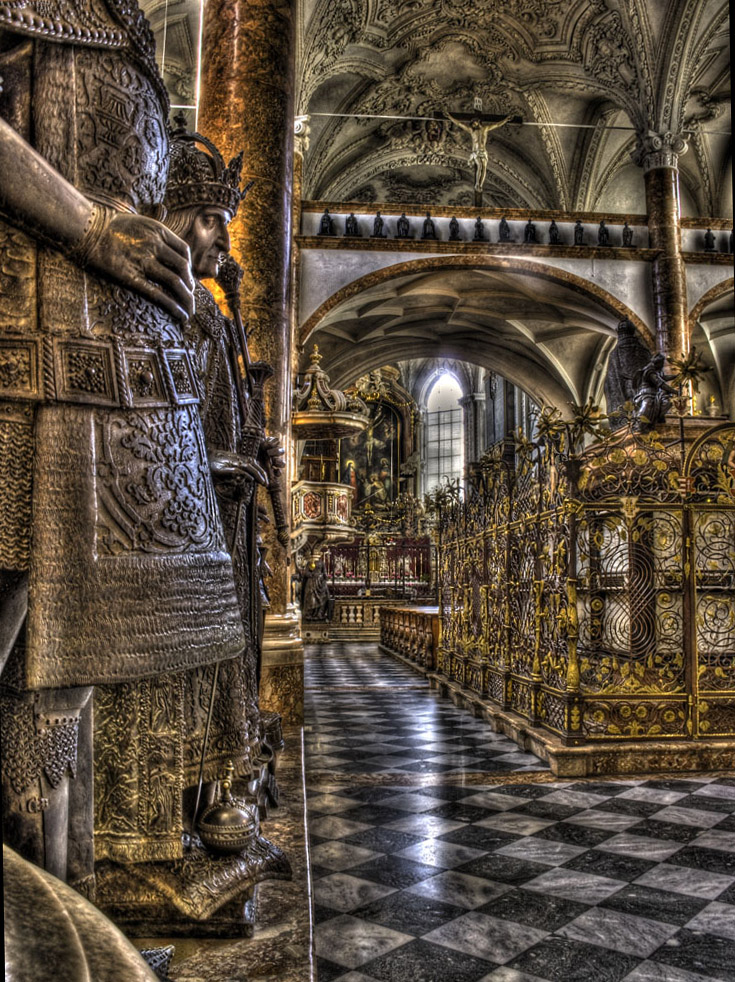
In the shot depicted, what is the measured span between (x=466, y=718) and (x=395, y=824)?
10.5ft

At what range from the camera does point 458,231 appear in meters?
14.4

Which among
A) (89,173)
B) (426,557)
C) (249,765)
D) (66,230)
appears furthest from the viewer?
(426,557)

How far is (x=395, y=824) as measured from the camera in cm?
386

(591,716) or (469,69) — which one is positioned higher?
(469,69)


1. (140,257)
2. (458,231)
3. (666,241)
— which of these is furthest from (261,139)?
(666,241)

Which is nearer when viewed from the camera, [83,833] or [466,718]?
[83,833]

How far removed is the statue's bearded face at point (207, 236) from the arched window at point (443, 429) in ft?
94.5

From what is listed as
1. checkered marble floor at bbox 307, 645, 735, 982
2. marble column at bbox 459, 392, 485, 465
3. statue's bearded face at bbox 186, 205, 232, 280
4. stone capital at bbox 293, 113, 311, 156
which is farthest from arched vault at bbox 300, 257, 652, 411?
statue's bearded face at bbox 186, 205, 232, 280

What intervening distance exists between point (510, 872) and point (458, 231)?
12.7 metres

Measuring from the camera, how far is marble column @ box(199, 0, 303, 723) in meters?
4.57

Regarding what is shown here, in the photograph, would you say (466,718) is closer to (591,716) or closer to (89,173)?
(591,716)

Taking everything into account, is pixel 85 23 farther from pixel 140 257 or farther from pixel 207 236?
pixel 207 236

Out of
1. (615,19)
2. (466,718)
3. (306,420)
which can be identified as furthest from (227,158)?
(615,19)

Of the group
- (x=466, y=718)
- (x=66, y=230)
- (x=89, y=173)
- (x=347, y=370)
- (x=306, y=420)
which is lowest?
Result: (x=466, y=718)
